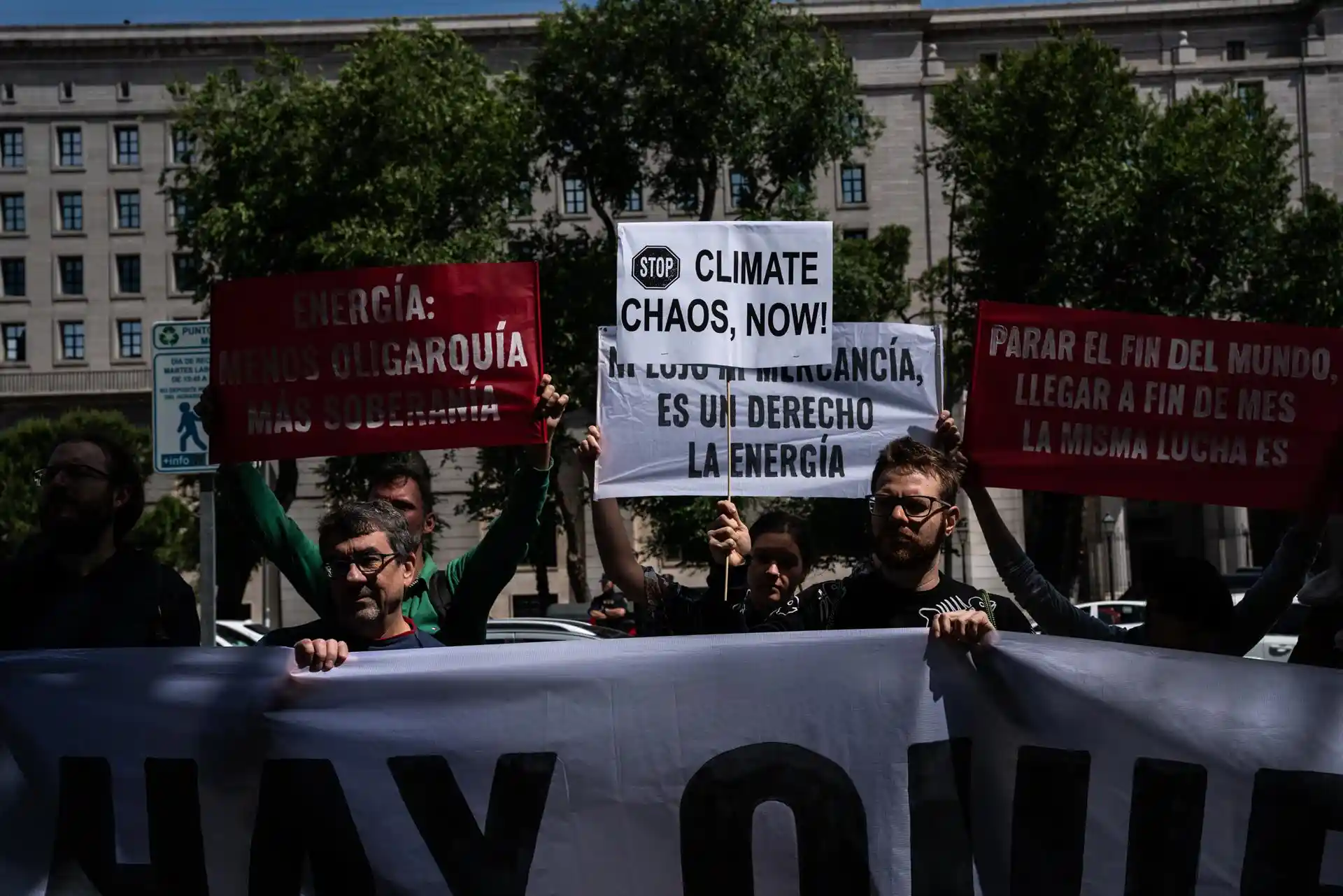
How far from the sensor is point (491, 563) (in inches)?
179

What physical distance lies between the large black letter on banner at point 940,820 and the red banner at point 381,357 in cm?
173

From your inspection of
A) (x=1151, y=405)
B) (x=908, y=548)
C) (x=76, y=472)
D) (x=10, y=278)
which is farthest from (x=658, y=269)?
(x=10, y=278)

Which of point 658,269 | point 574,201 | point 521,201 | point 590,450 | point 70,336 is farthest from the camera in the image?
point 70,336

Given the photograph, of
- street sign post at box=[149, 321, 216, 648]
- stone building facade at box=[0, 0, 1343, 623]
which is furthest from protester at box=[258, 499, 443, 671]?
stone building facade at box=[0, 0, 1343, 623]

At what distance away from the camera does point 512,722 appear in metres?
3.97

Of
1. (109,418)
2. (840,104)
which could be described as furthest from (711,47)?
(109,418)

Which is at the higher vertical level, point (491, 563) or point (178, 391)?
point (178, 391)

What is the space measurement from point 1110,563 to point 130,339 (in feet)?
114

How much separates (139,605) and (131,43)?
56.1 m

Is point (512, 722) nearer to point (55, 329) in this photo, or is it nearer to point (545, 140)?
point (545, 140)

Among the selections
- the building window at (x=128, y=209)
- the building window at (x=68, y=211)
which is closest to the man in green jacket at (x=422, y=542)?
the building window at (x=128, y=209)

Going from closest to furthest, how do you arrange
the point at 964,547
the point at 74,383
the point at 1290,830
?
the point at 1290,830 < the point at 964,547 < the point at 74,383

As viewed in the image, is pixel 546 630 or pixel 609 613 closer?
pixel 609 613

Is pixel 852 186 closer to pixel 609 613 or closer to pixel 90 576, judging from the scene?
pixel 609 613
